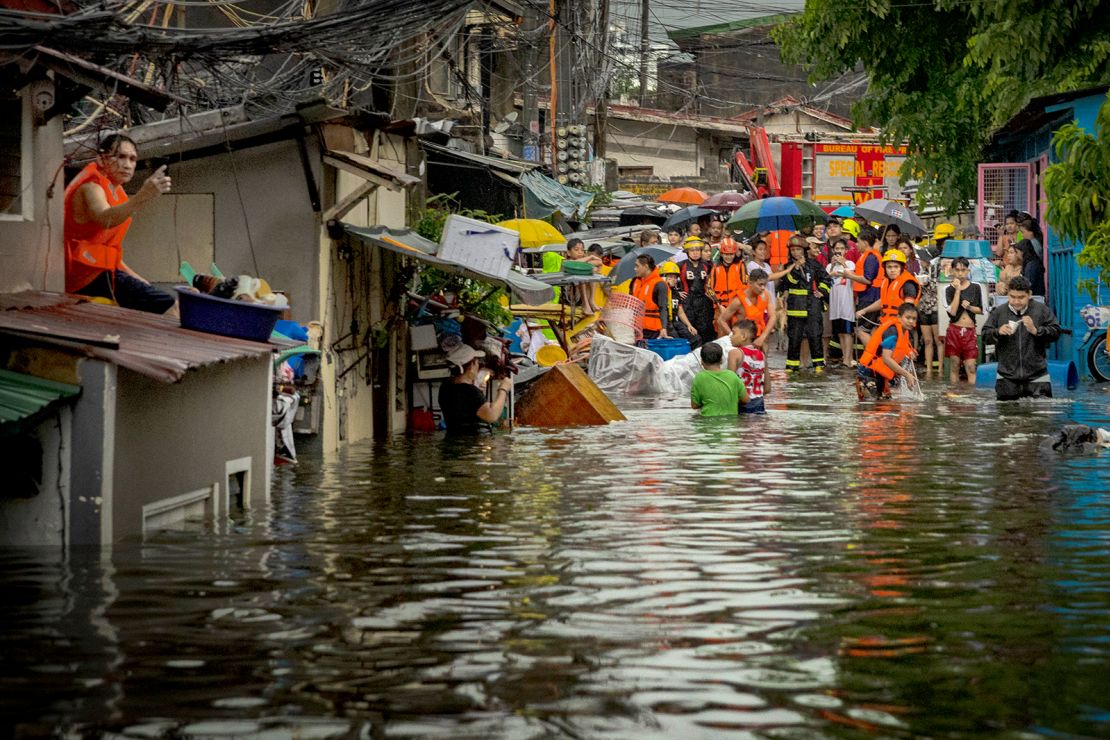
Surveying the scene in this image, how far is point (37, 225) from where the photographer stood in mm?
12492

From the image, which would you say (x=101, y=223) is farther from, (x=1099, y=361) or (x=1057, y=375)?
(x=1099, y=361)

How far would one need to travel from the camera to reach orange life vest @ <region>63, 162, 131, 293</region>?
1305 centimetres

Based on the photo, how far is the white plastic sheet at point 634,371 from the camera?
2641 cm

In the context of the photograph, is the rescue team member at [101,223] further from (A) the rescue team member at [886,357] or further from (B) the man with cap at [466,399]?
(A) the rescue team member at [886,357]

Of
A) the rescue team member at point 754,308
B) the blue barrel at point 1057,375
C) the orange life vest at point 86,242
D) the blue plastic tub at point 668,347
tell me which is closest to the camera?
the orange life vest at point 86,242

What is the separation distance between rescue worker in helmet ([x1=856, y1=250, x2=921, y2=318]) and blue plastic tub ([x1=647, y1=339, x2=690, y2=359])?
3067 mm

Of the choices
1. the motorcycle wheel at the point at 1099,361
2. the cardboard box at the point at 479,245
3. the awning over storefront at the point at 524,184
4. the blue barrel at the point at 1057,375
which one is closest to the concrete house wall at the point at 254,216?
the cardboard box at the point at 479,245

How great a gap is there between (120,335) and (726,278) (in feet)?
60.3

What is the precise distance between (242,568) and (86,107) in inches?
467

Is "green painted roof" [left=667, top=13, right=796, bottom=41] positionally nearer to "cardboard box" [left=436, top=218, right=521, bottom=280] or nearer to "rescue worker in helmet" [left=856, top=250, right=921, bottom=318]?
"rescue worker in helmet" [left=856, top=250, right=921, bottom=318]

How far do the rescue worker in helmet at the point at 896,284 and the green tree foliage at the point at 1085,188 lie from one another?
30.0ft

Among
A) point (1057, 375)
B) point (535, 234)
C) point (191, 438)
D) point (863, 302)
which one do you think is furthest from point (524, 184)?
point (191, 438)

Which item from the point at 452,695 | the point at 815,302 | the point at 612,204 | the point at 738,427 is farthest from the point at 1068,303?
the point at 452,695

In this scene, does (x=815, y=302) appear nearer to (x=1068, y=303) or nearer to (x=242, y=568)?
(x=1068, y=303)
